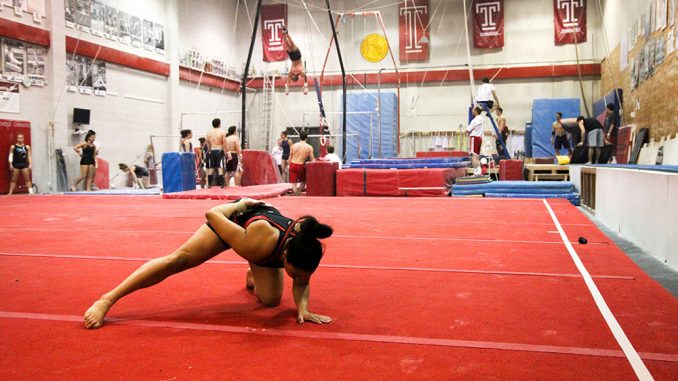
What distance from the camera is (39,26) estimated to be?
561 inches

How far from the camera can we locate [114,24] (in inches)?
661

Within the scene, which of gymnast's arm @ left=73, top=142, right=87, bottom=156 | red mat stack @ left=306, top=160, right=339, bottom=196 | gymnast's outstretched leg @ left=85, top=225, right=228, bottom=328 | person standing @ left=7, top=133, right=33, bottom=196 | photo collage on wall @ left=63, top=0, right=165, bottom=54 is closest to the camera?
gymnast's outstretched leg @ left=85, top=225, right=228, bottom=328

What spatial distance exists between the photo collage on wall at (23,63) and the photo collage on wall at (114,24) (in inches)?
56.8

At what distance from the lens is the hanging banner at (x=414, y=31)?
2194 centimetres

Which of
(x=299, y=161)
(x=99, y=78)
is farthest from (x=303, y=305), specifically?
(x=99, y=78)

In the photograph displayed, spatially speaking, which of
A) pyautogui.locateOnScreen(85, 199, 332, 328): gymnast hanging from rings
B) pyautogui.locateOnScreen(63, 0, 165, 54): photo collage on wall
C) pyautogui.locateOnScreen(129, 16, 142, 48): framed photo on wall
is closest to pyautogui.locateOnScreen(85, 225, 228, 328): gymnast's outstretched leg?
pyautogui.locateOnScreen(85, 199, 332, 328): gymnast hanging from rings

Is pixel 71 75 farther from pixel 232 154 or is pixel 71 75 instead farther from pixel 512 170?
pixel 512 170

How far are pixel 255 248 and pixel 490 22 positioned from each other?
68.5 ft

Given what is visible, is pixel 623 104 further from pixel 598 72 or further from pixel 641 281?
pixel 641 281

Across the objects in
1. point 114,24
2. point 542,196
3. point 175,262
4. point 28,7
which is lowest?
point 542,196

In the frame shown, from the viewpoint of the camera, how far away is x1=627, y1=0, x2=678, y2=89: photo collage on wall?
1062cm

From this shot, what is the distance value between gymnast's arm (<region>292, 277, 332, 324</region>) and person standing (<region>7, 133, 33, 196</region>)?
43.1ft

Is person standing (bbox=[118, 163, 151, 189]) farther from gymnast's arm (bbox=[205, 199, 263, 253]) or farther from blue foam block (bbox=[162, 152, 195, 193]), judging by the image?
gymnast's arm (bbox=[205, 199, 263, 253])

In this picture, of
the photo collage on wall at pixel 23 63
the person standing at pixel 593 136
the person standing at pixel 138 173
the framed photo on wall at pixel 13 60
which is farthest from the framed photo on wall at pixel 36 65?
the person standing at pixel 593 136
